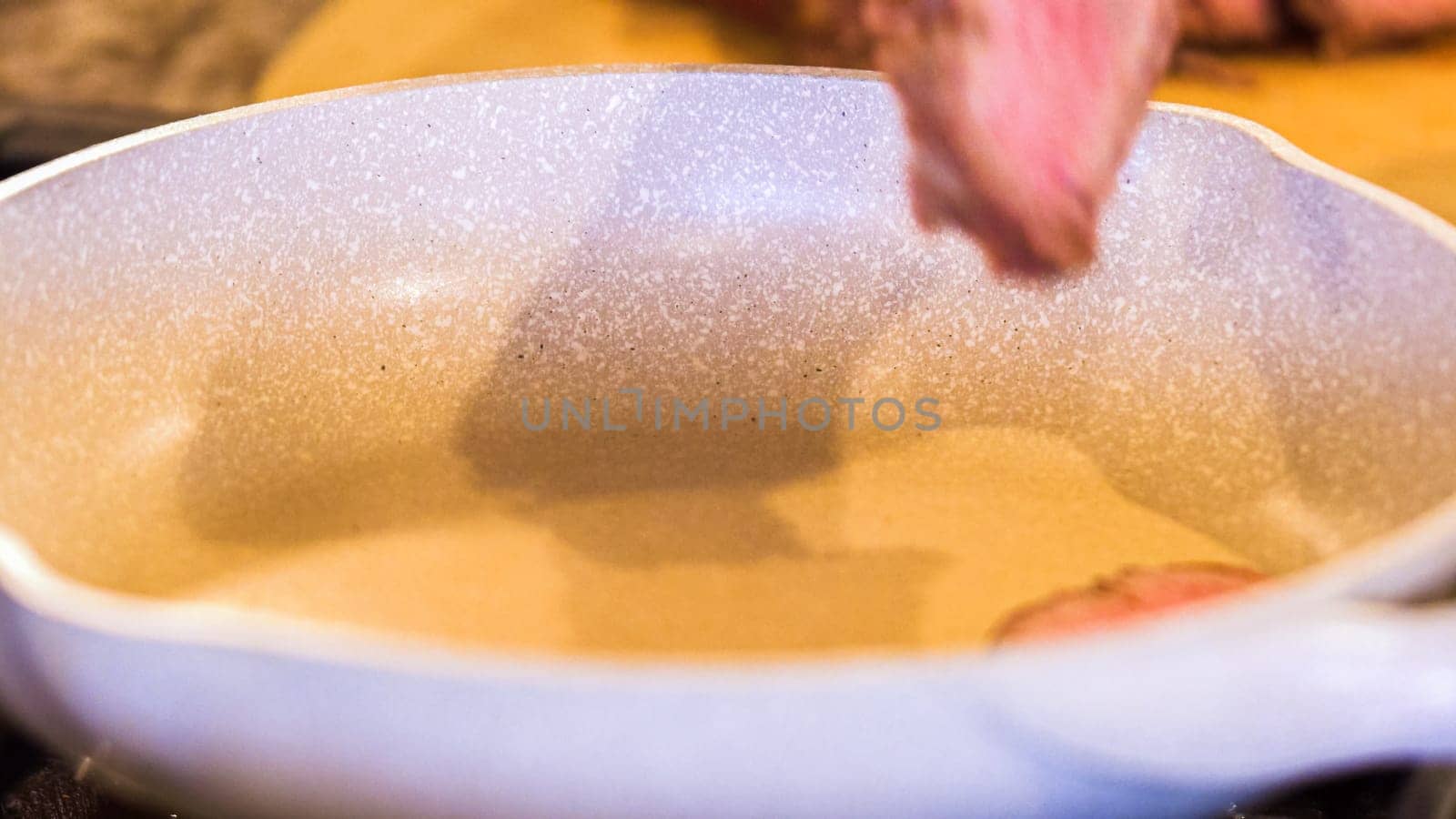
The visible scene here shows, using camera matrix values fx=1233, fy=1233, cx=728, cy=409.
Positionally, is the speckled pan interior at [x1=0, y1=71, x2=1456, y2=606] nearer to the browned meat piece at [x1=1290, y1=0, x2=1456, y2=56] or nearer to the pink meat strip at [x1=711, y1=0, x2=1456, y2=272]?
the pink meat strip at [x1=711, y1=0, x2=1456, y2=272]

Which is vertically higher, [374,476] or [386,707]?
[374,476]

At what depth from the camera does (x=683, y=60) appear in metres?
0.71

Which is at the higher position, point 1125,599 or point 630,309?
point 630,309

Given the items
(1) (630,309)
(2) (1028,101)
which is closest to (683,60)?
(1) (630,309)

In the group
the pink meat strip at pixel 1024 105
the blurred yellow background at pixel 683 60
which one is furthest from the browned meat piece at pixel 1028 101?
the blurred yellow background at pixel 683 60

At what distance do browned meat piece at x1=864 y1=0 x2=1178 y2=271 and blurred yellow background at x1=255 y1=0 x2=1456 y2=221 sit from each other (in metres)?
0.32

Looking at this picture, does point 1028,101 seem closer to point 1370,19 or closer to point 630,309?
point 630,309

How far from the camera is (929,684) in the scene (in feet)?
0.57

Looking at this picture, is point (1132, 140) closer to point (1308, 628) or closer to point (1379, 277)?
point (1379, 277)

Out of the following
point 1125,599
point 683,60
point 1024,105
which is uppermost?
point 683,60

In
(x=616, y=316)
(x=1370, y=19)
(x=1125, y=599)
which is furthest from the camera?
(x=1370, y=19)

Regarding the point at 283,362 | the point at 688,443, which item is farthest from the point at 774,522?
the point at 283,362

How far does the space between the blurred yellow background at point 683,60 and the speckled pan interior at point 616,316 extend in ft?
0.83

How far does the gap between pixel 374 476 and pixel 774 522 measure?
138 mm
